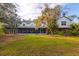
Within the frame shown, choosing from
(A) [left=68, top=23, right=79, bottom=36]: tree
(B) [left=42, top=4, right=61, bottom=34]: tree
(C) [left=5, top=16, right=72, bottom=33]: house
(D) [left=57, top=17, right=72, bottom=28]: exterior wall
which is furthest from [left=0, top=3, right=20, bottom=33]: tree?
(A) [left=68, top=23, right=79, bottom=36]: tree

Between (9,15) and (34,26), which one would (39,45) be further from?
(9,15)

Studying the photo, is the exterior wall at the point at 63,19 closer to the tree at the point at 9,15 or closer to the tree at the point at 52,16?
the tree at the point at 52,16

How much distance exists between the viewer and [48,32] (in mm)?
6250

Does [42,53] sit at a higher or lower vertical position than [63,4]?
lower

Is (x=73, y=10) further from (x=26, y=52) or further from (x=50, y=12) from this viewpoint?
(x=26, y=52)

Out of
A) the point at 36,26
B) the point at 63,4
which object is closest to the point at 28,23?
the point at 36,26

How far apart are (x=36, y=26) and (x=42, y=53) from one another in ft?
1.18

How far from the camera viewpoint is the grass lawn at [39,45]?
6.20 m

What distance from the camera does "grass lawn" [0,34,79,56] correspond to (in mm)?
6199

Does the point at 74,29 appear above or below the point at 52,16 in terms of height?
below

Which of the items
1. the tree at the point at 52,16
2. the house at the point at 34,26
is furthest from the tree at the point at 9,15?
the tree at the point at 52,16

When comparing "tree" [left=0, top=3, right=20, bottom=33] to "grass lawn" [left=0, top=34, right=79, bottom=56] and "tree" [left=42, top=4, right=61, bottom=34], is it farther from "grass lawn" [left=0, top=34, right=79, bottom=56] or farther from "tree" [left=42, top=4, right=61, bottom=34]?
"tree" [left=42, top=4, right=61, bottom=34]

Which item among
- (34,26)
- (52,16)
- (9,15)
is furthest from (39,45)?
(9,15)

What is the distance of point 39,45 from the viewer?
Answer: 20.4 feet
